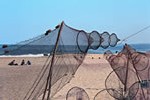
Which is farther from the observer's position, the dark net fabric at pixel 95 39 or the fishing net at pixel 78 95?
the dark net fabric at pixel 95 39

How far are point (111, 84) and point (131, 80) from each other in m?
0.57

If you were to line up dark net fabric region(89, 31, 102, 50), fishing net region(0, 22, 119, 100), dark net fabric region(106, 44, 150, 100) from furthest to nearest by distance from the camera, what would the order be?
1. dark net fabric region(89, 31, 102, 50)
2. dark net fabric region(106, 44, 150, 100)
3. fishing net region(0, 22, 119, 100)

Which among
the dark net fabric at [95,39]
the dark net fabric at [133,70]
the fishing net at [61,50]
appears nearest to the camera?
the fishing net at [61,50]

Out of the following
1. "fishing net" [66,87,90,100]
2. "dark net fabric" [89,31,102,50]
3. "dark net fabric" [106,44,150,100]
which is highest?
"dark net fabric" [89,31,102,50]

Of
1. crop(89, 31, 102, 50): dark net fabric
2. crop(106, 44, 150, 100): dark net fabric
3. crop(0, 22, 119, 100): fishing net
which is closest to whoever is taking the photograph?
crop(0, 22, 119, 100): fishing net

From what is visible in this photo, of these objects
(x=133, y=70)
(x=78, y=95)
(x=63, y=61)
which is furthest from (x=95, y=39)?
(x=78, y=95)

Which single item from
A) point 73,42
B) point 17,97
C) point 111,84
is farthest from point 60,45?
point 17,97

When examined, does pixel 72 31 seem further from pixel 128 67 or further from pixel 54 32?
pixel 128 67

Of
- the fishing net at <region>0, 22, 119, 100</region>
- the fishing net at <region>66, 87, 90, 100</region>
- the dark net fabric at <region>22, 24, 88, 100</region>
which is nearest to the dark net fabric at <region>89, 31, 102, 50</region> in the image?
the fishing net at <region>0, 22, 119, 100</region>

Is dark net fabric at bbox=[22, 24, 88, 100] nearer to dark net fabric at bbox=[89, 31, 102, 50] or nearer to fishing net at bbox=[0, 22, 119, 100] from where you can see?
fishing net at bbox=[0, 22, 119, 100]

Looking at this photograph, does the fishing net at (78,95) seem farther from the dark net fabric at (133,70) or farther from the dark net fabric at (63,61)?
the dark net fabric at (133,70)

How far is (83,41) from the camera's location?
9539 mm

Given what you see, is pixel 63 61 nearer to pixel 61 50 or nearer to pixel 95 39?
pixel 61 50

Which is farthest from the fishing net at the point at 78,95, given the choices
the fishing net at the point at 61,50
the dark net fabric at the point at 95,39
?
the dark net fabric at the point at 95,39
